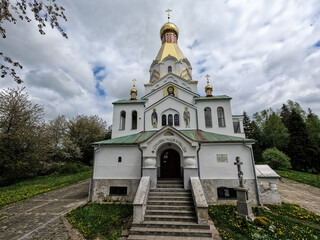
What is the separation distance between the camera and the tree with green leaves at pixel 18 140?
17297 millimetres

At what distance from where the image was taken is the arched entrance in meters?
11.3

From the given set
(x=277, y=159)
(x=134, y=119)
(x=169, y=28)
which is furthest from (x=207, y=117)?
(x=277, y=159)

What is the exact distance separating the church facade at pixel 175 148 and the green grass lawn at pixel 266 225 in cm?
148

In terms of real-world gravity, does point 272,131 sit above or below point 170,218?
above

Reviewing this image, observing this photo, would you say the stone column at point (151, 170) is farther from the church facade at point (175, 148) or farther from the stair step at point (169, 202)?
the stair step at point (169, 202)

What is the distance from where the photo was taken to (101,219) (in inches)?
292

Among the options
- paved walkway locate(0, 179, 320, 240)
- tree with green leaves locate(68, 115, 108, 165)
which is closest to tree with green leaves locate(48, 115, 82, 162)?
tree with green leaves locate(68, 115, 108, 165)

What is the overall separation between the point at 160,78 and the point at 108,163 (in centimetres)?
1083

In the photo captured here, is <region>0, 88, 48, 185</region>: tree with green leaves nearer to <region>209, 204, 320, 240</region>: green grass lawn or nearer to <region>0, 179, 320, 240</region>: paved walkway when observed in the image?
<region>0, 179, 320, 240</region>: paved walkway

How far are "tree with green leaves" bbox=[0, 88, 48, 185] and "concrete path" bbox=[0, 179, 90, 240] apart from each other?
923 cm

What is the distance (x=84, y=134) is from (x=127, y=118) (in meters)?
20.1

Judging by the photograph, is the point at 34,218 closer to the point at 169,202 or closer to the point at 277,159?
the point at 169,202

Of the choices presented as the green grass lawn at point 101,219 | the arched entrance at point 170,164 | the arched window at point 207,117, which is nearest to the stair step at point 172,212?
the green grass lawn at point 101,219

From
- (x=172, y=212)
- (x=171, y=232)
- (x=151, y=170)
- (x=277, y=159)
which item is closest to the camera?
(x=171, y=232)
